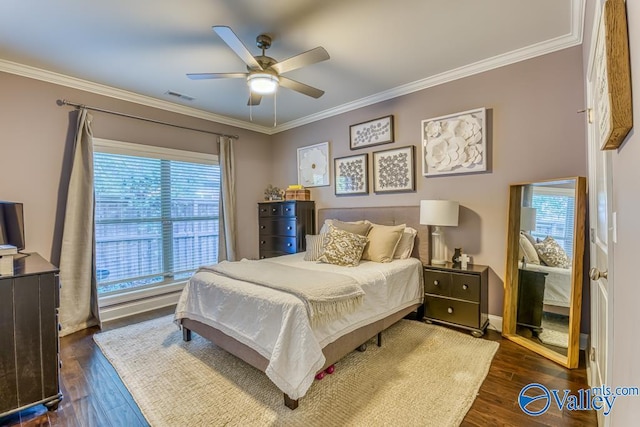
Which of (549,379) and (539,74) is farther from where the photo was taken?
(539,74)

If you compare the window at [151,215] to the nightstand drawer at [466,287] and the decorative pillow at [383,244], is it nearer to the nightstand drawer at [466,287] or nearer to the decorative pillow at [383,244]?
the decorative pillow at [383,244]

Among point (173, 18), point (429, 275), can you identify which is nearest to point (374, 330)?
point (429, 275)

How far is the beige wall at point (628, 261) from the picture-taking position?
33.4 inches

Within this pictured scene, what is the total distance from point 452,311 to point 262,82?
113 inches

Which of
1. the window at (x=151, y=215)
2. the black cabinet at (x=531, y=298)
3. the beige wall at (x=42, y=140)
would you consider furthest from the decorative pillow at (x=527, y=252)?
the beige wall at (x=42, y=140)

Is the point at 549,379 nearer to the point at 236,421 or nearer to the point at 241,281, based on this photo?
the point at 236,421

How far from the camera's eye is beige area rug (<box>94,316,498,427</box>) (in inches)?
72.4

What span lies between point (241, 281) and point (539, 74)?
3292 mm

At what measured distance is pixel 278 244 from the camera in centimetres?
470

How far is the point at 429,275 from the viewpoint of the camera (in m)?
3.24

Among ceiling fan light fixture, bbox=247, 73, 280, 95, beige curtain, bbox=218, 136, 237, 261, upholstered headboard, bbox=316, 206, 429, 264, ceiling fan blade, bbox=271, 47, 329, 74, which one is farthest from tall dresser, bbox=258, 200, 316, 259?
ceiling fan blade, bbox=271, 47, 329, 74

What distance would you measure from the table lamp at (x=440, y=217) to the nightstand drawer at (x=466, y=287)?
316 millimetres

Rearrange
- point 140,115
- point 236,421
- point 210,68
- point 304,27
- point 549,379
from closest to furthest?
1. point 236,421
2. point 549,379
3. point 304,27
4. point 210,68
5. point 140,115

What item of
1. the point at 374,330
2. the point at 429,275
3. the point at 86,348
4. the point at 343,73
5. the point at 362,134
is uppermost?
the point at 343,73
